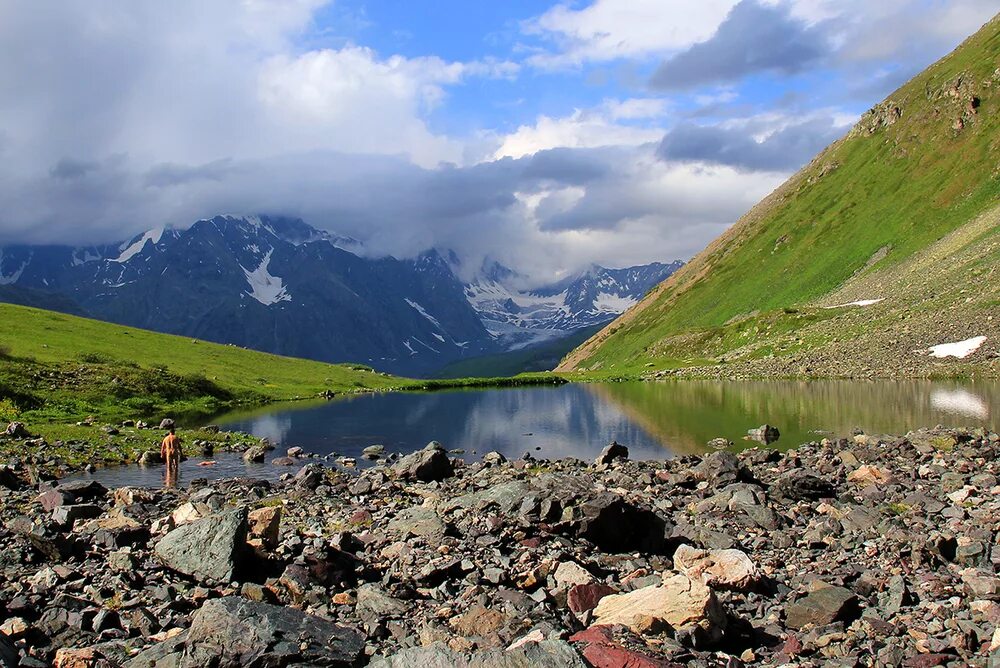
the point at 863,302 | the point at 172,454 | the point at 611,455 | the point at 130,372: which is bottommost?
the point at 611,455

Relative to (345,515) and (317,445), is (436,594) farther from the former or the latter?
(317,445)

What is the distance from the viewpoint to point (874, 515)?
26781 mm

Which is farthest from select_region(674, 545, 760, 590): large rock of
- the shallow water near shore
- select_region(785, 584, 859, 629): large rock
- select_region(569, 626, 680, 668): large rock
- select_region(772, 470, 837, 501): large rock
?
the shallow water near shore

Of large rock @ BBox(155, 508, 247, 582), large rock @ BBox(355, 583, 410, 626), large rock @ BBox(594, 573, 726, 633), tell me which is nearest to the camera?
large rock @ BBox(594, 573, 726, 633)

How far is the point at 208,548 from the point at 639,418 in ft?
195

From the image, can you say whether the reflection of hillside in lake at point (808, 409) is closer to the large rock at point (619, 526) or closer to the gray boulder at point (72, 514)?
the large rock at point (619, 526)

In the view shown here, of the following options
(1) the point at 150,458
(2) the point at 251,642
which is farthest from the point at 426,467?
(2) the point at 251,642

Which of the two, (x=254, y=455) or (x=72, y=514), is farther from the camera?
(x=254, y=455)

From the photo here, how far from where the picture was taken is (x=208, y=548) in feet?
63.5

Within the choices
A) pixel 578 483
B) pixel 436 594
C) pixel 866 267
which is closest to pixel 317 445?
pixel 578 483

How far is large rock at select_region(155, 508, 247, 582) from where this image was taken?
62.1 ft

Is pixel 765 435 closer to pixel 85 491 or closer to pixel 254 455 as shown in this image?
pixel 254 455

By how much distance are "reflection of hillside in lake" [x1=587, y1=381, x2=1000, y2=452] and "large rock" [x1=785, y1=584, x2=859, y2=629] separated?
111ft

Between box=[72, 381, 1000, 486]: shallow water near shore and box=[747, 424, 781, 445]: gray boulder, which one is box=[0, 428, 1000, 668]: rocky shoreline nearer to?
box=[72, 381, 1000, 486]: shallow water near shore
